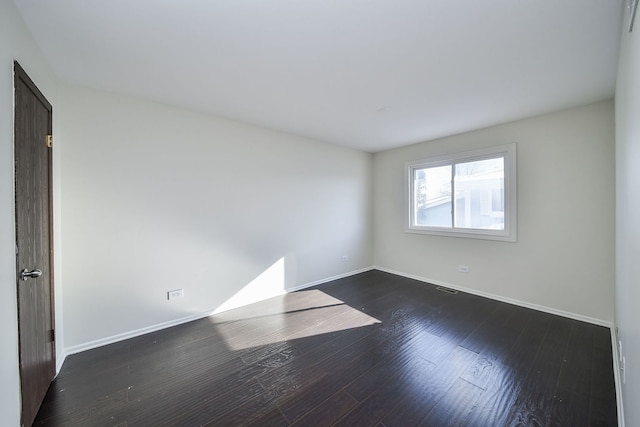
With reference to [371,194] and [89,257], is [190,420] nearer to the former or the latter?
[89,257]

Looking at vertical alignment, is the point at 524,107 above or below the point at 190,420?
above

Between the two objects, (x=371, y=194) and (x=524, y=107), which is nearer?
(x=524, y=107)

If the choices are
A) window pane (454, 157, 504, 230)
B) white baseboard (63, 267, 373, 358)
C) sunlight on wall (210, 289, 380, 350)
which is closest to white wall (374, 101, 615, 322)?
window pane (454, 157, 504, 230)

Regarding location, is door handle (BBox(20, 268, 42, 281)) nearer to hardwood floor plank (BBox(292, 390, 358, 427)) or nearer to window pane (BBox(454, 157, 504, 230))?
hardwood floor plank (BBox(292, 390, 358, 427))

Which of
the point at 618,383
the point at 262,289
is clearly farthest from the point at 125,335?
the point at 618,383

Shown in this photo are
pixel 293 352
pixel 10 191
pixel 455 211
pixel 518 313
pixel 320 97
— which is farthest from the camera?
pixel 455 211

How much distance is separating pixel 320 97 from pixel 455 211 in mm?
2860

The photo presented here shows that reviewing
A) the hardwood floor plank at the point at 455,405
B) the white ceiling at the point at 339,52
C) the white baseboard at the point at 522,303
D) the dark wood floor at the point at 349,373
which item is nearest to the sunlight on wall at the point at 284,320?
the dark wood floor at the point at 349,373

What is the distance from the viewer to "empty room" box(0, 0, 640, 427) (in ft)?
4.87

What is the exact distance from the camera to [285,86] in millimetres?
2328

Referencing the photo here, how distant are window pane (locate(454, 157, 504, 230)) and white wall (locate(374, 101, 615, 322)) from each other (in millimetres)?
240

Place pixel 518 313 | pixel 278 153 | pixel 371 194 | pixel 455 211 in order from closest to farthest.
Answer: pixel 518 313
pixel 278 153
pixel 455 211
pixel 371 194

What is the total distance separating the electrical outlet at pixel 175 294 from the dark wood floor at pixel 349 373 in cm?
35

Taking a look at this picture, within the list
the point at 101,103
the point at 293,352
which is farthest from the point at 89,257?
the point at 293,352
